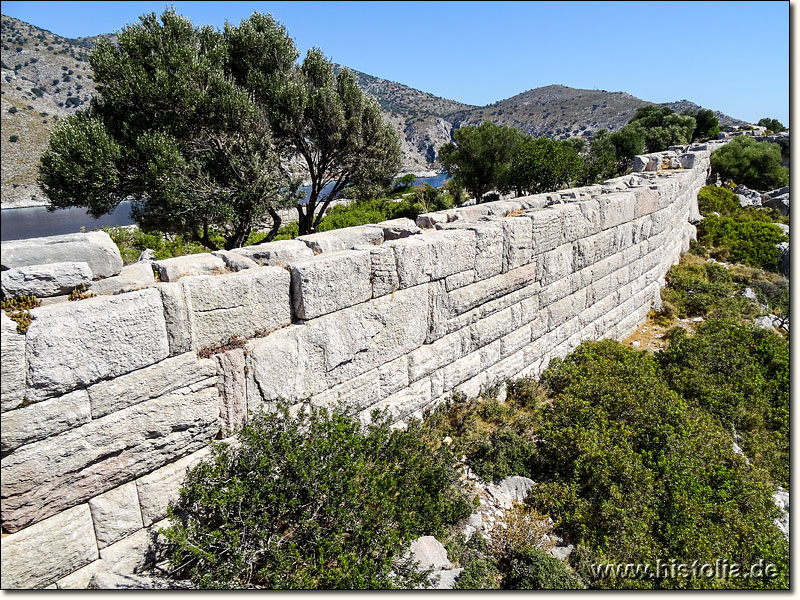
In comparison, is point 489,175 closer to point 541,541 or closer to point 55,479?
point 541,541

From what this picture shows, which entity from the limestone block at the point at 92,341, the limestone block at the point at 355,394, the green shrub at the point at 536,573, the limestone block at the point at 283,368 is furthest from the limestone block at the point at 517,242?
the limestone block at the point at 92,341

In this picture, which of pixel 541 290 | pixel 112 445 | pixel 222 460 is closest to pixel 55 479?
pixel 112 445

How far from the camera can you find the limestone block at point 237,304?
11.6ft

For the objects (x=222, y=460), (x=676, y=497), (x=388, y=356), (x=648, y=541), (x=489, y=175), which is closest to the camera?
(x=222, y=460)

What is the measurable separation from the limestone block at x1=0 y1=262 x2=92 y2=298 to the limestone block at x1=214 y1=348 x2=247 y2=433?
105 centimetres

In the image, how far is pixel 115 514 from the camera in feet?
10.3

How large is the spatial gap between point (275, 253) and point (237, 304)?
95cm

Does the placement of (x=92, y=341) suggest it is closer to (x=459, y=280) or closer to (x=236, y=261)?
(x=236, y=261)

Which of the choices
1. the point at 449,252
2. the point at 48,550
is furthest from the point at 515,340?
the point at 48,550

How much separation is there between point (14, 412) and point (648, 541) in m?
4.60

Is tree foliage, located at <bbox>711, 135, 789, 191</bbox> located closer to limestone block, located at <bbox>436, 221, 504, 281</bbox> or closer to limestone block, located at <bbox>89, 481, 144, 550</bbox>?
limestone block, located at <bbox>436, 221, 504, 281</bbox>

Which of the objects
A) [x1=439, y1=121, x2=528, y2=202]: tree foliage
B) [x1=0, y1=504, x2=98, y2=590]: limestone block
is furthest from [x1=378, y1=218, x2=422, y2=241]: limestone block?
[x1=439, y1=121, x2=528, y2=202]: tree foliage

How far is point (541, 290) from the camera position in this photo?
21.0 ft

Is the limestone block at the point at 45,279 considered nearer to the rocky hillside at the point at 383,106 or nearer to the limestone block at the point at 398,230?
the limestone block at the point at 398,230
